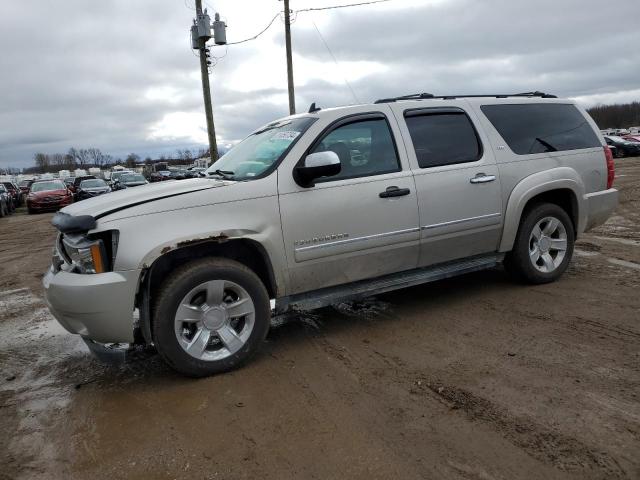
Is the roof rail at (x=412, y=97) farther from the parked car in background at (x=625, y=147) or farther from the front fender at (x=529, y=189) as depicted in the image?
the parked car in background at (x=625, y=147)

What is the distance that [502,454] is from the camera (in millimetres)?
2562

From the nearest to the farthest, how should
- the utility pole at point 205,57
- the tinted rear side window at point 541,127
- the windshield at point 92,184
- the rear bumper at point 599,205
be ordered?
the tinted rear side window at point 541,127 < the rear bumper at point 599,205 < the utility pole at point 205,57 < the windshield at point 92,184

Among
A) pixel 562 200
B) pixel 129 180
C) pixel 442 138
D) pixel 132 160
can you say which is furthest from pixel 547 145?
pixel 132 160

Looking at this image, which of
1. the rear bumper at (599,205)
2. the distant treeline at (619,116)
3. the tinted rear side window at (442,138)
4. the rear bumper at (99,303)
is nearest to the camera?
the rear bumper at (99,303)

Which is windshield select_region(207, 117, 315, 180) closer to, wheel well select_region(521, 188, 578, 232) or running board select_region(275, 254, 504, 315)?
running board select_region(275, 254, 504, 315)

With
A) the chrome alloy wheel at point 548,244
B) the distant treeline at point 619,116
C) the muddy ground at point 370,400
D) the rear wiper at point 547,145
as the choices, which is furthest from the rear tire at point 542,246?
the distant treeline at point 619,116

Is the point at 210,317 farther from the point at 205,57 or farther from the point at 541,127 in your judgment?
the point at 205,57

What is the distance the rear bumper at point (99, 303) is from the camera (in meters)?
3.37

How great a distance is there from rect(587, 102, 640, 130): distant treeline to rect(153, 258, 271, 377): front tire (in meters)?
113

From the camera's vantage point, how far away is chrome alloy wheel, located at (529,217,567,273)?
5.29 meters

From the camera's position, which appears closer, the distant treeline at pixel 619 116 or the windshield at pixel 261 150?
the windshield at pixel 261 150

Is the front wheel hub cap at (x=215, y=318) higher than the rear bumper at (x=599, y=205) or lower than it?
lower

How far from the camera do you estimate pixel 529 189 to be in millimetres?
5004

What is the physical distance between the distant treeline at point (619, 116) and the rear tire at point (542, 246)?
10979cm
